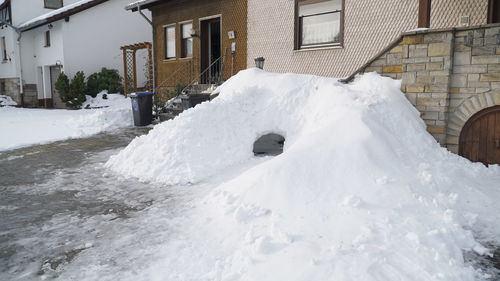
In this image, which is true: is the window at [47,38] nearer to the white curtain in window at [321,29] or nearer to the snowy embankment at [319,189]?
the white curtain in window at [321,29]

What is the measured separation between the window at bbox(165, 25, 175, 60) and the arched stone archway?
10942 millimetres

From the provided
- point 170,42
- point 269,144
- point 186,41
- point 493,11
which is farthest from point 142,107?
point 493,11

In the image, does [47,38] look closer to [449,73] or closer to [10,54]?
[10,54]

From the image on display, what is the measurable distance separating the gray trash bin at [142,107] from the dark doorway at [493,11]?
897cm

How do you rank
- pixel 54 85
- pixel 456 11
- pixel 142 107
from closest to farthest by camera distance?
pixel 456 11
pixel 142 107
pixel 54 85

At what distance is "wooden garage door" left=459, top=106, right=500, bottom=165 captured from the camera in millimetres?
5062

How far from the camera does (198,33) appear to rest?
1245 centimetres

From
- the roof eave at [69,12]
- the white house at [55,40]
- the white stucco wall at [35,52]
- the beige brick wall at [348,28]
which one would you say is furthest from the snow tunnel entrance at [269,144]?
the white stucco wall at [35,52]

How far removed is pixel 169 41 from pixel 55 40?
27.3ft

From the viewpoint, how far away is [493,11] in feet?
23.2

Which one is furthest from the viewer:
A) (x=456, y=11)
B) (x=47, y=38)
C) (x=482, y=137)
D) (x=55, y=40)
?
(x=47, y=38)

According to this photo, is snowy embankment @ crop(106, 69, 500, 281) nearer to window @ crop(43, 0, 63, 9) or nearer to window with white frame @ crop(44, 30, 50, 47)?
window with white frame @ crop(44, 30, 50, 47)

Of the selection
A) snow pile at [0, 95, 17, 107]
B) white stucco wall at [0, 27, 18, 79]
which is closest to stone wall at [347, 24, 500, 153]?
white stucco wall at [0, 27, 18, 79]

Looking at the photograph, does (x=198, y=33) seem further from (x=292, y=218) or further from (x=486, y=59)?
(x=292, y=218)
